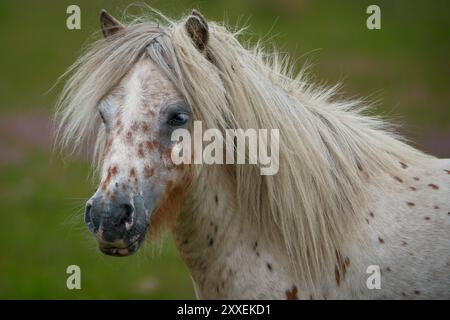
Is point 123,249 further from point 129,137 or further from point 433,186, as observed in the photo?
point 433,186

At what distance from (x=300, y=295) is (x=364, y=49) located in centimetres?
1981

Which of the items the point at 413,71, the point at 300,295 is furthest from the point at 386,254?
the point at 413,71

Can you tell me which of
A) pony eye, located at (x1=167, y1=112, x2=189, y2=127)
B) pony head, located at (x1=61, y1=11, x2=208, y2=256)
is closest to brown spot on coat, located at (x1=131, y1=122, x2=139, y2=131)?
pony head, located at (x1=61, y1=11, x2=208, y2=256)

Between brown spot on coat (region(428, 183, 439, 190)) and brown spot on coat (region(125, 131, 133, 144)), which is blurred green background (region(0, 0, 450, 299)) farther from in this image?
brown spot on coat (region(428, 183, 439, 190))

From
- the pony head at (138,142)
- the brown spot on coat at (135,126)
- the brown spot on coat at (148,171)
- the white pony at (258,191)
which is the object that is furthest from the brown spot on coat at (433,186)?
the brown spot on coat at (135,126)

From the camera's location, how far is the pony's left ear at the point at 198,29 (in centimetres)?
410

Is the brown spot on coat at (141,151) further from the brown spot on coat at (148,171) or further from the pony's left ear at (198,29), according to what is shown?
the pony's left ear at (198,29)

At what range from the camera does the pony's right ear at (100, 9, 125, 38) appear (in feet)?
14.7

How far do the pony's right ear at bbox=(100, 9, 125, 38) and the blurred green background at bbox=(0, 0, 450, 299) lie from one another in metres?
0.56

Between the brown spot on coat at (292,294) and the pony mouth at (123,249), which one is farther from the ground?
the pony mouth at (123,249)

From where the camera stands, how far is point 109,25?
178 inches

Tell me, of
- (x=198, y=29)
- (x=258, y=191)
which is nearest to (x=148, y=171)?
(x=258, y=191)

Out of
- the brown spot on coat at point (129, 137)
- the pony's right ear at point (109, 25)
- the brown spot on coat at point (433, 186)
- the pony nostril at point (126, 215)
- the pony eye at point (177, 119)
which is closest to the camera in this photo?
the pony nostril at point (126, 215)

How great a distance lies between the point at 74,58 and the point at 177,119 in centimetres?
1826
